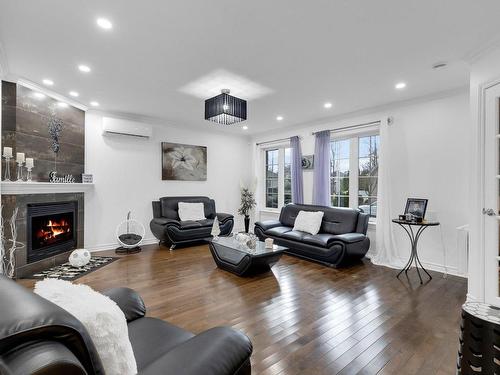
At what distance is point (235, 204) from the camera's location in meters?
6.86

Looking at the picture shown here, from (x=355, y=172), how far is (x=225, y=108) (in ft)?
9.42

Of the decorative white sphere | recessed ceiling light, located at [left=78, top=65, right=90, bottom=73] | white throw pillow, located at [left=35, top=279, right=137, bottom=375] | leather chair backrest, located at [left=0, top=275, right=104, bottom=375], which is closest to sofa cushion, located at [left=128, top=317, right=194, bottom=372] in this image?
white throw pillow, located at [left=35, top=279, right=137, bottom=375]

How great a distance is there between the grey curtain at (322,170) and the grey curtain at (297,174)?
427mm

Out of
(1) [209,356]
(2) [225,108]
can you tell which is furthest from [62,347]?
(2) [225,108]

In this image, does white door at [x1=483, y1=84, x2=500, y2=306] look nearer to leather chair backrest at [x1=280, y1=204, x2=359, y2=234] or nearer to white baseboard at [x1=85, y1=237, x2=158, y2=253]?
leather chair backrest at [x1=280, y1=204, x2=359, y2=234]

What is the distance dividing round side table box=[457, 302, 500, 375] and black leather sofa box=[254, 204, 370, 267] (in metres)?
2.55

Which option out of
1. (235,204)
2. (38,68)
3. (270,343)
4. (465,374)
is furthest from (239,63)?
(235,204)

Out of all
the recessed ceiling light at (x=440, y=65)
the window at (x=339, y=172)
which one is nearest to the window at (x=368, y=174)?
the window at (x=339, y=172)

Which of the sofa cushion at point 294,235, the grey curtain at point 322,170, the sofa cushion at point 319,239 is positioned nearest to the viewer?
the sofa cushion at point 319,239

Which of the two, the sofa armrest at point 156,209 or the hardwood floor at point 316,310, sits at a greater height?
the sofa armrest at point 156,209

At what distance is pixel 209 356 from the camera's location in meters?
0.96

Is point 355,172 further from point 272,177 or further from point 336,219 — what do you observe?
point 272,177

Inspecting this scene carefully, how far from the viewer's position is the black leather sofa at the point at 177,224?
491 cm

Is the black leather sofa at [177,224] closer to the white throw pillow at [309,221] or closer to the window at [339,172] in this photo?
the white throw pillow at [309,221]
